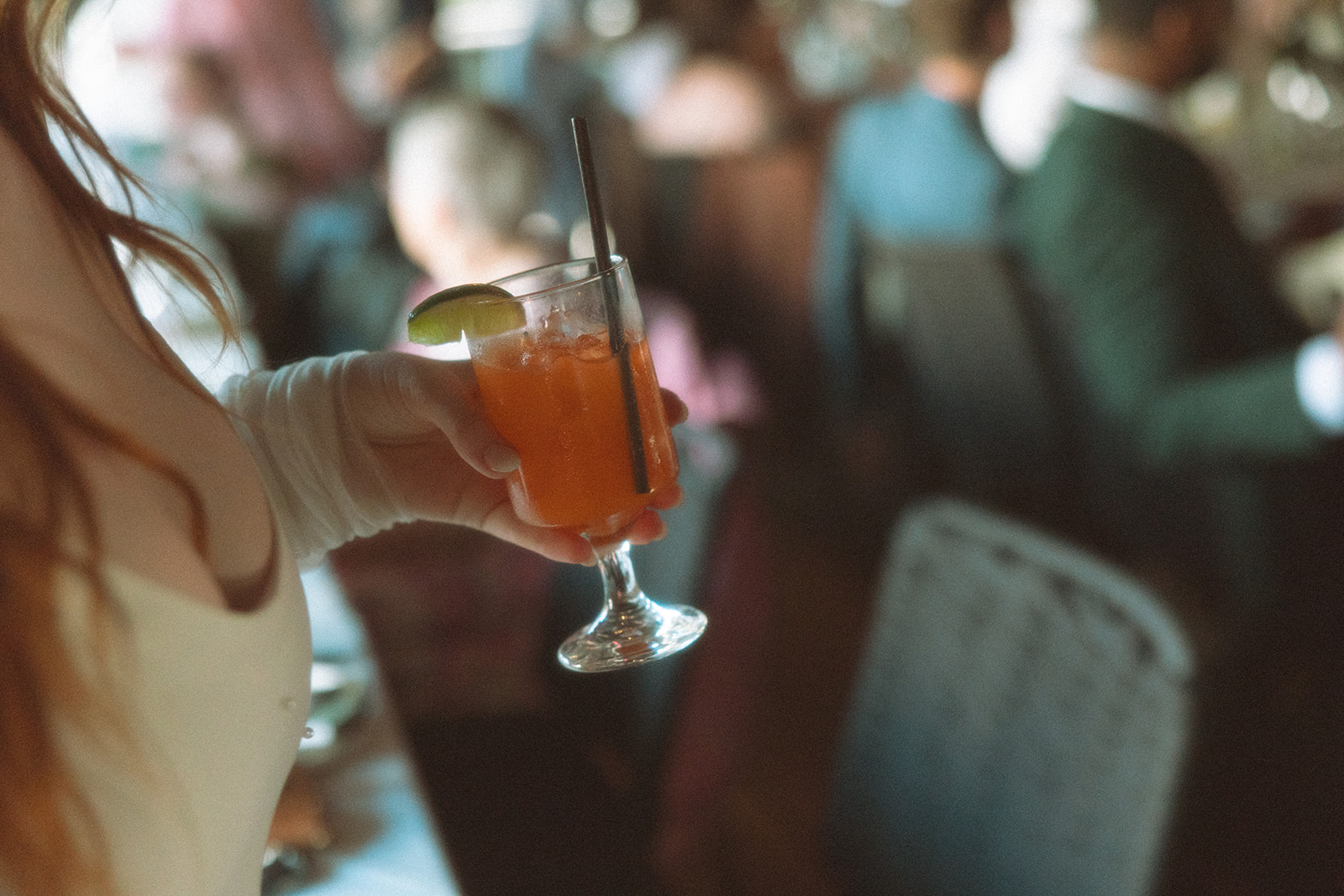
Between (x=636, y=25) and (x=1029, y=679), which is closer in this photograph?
(x=1029, y=679)

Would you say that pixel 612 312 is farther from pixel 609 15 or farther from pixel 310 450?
pixel 609 15

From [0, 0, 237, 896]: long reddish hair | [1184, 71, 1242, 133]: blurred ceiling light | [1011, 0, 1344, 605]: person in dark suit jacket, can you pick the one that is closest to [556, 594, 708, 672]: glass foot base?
[0, 0, 237, 896]: long reddish hair

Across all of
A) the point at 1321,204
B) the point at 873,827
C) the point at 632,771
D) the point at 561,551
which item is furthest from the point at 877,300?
the point at 561,551

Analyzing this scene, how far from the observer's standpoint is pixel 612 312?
83 centimetres

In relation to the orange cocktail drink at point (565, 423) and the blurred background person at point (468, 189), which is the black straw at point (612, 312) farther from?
the blurred background person at point (468, 189)

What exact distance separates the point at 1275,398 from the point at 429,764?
1685 millimetres

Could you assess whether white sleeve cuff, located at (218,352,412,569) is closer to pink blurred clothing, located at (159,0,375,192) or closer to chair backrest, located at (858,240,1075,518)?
chair backrest, located at (858,240,1075,518)

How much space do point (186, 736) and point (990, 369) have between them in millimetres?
2295

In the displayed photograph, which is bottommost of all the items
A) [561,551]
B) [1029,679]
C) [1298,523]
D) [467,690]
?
[467,690]

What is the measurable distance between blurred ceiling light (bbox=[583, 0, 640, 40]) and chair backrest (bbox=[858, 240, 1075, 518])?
12.8ft

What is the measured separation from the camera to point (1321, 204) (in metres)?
3.54

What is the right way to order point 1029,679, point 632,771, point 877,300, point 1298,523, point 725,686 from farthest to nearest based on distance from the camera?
point 877,300
point 1298,523
point 632,771
point 725,686
point 1029,679

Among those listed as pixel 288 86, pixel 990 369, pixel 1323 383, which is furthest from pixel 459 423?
pixel 288 86

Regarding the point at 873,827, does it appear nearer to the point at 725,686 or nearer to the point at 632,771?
the point at 725,686
